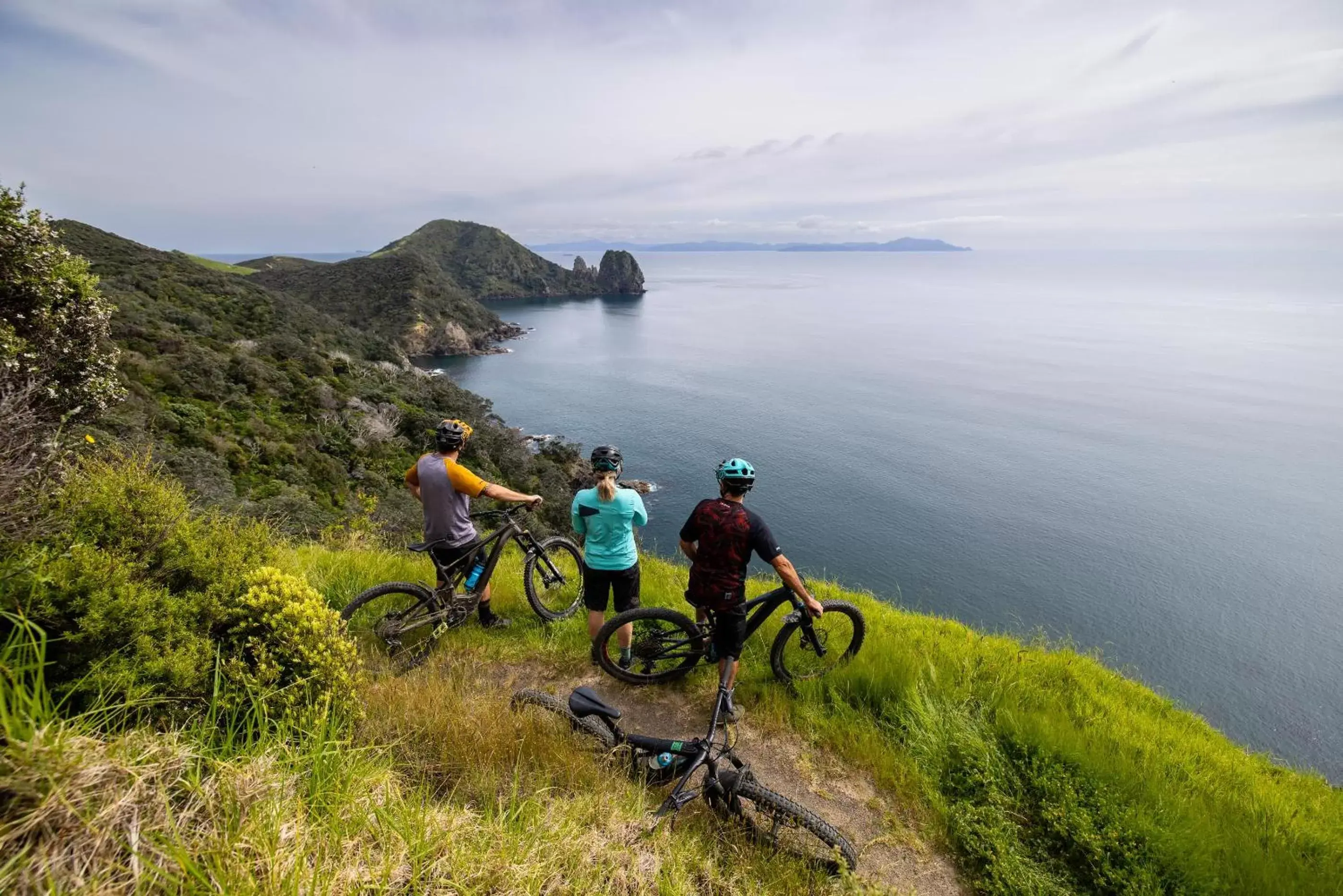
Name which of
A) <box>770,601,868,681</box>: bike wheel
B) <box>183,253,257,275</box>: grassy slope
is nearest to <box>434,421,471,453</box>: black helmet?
<box>770,601,868,681</box>: bike wheel

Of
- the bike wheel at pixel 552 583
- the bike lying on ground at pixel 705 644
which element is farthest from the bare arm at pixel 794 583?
the bike wheel at pixel 552 583

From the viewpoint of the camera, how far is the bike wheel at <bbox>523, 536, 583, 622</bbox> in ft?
21.1

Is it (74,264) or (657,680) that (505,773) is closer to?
(657,680)

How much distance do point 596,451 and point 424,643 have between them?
8.49ft

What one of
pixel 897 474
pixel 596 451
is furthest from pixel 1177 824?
pixel 897 474

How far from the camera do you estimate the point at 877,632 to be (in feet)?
20.6

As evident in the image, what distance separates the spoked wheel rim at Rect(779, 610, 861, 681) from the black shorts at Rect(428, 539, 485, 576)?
3223mm

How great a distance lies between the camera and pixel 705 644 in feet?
17.7

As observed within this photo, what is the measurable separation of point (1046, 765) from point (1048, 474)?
5290 centimetres

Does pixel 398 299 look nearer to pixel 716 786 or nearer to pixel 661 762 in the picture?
pixel 661 762

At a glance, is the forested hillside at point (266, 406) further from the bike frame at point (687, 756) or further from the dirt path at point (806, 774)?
the bike frame at point (687, 756)

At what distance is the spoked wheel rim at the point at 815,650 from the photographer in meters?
5.51

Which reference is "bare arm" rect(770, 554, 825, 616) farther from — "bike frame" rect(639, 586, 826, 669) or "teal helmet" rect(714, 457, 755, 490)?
"teal helmet" rect(714, 457, 755, 490)

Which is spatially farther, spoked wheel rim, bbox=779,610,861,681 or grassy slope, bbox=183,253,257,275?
grassy slope, bbox=183,253,257,275
